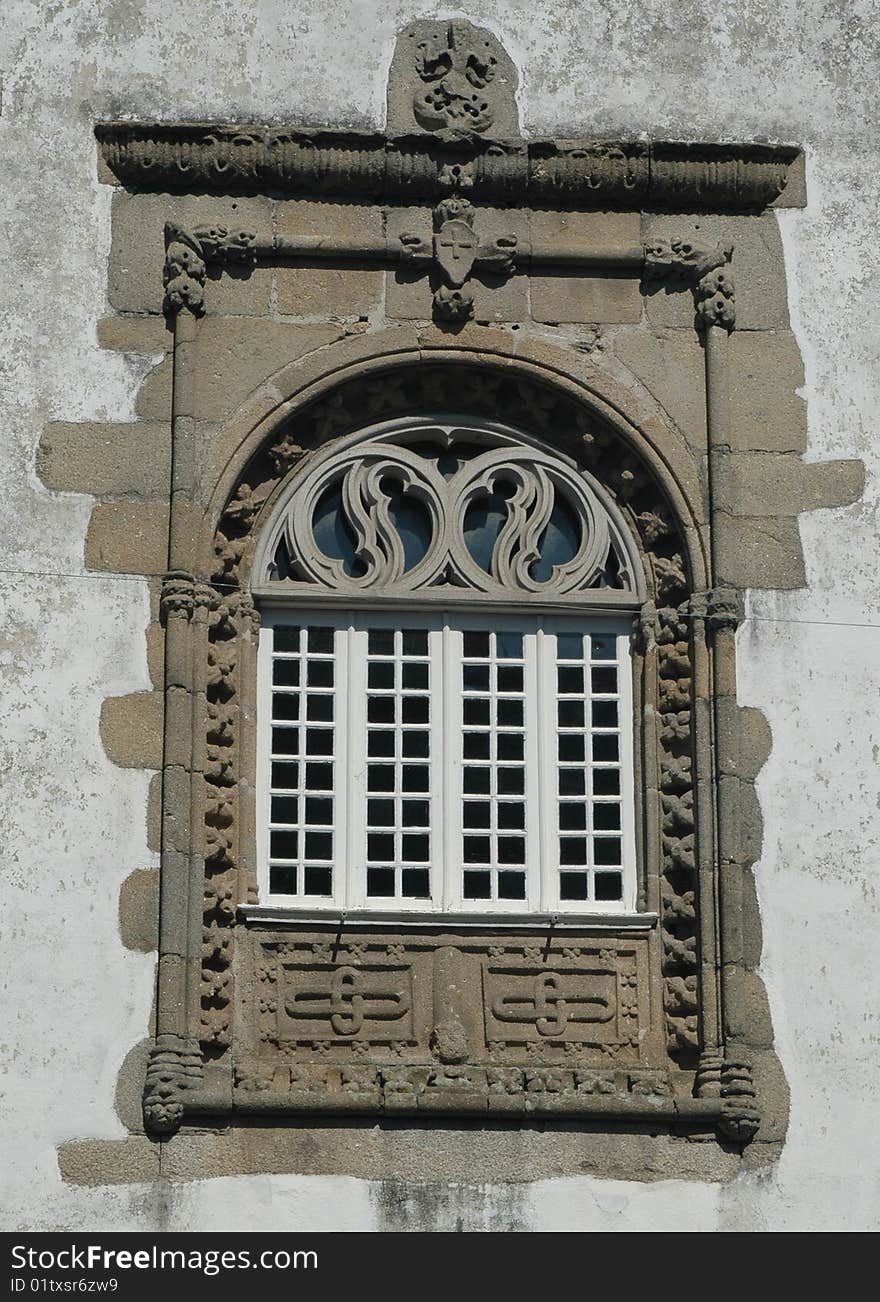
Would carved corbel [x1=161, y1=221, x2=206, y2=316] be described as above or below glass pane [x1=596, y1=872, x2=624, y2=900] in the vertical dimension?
above

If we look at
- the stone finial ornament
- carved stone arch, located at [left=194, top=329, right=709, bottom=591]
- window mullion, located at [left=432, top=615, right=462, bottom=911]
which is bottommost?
window mullion, located at [left=432, top=615, right=462, bottom=911]

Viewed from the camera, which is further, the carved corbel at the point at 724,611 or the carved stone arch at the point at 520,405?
the carved stone arch at the point at 520,405

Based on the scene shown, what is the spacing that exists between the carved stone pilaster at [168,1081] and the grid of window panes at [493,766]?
1.70m

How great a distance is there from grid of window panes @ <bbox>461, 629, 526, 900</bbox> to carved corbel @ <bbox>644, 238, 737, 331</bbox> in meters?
1.96

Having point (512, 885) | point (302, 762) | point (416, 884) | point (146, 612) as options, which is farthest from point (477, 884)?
point (146, 612)

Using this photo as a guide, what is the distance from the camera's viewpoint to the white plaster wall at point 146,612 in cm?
1478

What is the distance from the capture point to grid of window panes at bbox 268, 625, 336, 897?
15625 mm

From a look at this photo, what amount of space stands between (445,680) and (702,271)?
255cm

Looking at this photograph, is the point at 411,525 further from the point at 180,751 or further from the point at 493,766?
the point at 180,751

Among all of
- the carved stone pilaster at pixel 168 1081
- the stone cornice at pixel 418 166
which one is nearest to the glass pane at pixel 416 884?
the carved stone pilaster at pixel 168 1081

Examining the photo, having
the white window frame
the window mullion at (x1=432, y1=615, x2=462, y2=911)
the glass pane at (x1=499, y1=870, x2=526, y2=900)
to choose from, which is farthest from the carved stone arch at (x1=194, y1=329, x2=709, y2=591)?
the glass pane at (x1=499, y1=870, x2=526, y2=900)

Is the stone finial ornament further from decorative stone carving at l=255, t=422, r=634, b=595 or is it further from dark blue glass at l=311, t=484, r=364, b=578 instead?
dark blue glass at l=311, t=484, r=364, b=578

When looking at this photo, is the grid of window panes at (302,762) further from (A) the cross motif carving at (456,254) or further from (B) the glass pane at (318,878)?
(A) the cross motif carving at (456,254)

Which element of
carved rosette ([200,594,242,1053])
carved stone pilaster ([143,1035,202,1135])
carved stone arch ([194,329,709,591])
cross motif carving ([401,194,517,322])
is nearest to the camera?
carved stone pilaster ([143,1035,202,1135])
